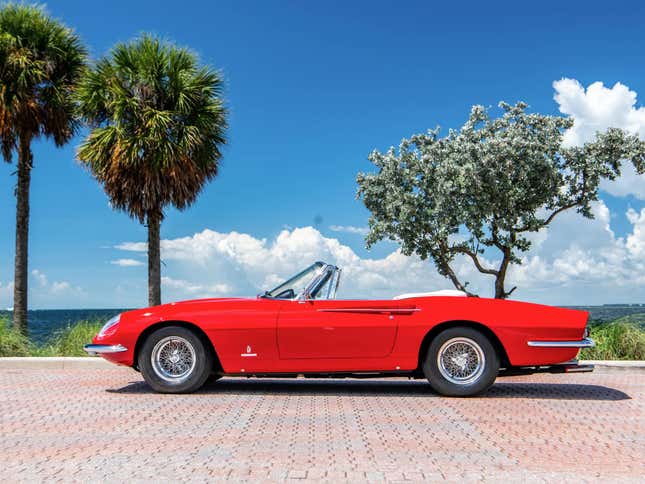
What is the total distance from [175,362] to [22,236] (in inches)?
443

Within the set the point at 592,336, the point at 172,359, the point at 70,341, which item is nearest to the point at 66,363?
the point at 70,341

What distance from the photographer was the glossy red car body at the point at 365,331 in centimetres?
724

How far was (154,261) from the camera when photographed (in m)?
17.4

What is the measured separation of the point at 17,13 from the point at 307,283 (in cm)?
1414

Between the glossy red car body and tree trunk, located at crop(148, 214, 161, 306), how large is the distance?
10.00 metres

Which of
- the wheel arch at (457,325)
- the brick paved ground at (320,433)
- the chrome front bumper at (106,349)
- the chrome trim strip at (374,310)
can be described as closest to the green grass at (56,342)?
the brick paved ground at (320,433)

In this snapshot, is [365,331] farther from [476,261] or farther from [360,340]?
[476,261]

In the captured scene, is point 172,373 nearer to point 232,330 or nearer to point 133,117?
point 232,330

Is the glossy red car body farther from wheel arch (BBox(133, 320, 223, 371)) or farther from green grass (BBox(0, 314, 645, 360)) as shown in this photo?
green grass (BBox(0, 314, 645, 360))

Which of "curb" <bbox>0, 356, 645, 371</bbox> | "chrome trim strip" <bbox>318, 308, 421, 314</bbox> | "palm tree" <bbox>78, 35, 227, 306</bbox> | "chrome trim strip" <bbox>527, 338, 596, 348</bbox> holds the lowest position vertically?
"curb" <bbox>0, 356, 645, 371</bbox>

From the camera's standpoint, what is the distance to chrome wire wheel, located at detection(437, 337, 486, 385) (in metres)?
7.27

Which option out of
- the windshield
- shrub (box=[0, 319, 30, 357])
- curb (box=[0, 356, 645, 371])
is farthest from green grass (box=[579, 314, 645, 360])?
shrub (box=[0, 319, 30, 357])

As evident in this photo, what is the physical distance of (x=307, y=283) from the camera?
763 cm

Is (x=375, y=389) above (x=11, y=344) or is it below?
below
